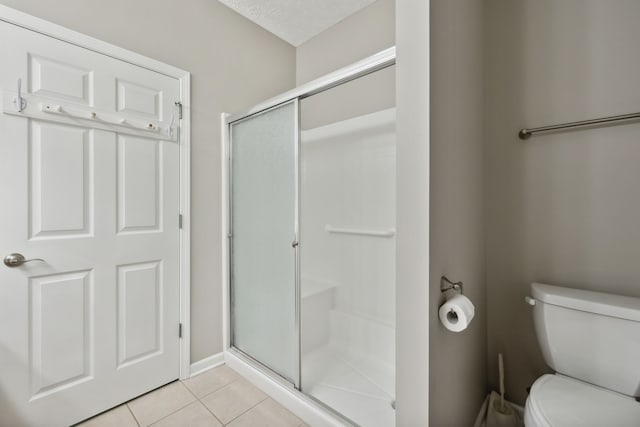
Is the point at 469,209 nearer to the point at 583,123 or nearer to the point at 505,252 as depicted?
the point at 505,252

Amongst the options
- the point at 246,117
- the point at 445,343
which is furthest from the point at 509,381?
the point at 246,117

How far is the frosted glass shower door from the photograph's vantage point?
169cm

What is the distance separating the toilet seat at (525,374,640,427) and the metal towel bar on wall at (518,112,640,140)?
1178 millimetres

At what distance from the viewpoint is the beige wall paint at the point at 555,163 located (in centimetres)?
127

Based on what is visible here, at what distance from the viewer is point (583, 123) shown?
1.33 metres

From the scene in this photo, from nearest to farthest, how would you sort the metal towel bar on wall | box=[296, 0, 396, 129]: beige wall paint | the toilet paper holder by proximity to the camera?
the toilet paper holder
the metal towel bar on wall
box=[296, 0, 396, 129]: beige wall paint

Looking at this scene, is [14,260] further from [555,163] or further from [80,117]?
[555,163]

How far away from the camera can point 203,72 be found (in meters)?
2.04

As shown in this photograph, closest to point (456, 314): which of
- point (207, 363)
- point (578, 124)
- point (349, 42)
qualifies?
point (578, 124)

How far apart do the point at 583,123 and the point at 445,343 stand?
1.25m

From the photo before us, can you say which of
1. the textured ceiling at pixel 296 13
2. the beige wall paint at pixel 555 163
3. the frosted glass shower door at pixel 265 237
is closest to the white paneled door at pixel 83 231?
the frosted glass shower door at pixel 265 237

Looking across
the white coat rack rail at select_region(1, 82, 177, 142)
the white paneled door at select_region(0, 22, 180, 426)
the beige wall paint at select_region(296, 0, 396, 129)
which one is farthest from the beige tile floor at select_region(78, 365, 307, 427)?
the beige wall paint at select_region(296, 0, 396, 129)

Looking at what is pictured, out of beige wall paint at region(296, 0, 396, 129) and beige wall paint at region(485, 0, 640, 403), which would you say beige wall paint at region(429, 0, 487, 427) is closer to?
beige wall paint at region(485, 0, 640, 403)

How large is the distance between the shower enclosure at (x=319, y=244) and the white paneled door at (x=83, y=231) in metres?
0.48
